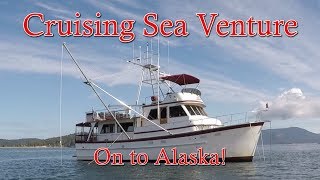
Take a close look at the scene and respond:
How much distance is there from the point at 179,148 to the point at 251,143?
5.76m

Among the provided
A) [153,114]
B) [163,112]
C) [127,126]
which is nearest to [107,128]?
[127,126]

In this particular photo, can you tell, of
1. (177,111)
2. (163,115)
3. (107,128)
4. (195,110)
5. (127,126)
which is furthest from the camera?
(107,128)

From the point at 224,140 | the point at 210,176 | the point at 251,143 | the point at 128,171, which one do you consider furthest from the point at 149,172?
the point at 251,143

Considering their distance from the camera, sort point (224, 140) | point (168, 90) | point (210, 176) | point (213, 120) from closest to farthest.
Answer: point (210, 176) < point (224, 140) < point (213, 120) < point (168, 90)

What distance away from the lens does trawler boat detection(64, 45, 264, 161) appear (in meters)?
31.5

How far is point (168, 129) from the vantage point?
1341 inches

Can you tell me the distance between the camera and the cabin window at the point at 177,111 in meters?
34.1

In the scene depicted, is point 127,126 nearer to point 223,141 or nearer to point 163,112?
point 163,112

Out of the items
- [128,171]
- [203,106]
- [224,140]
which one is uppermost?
[203,106]

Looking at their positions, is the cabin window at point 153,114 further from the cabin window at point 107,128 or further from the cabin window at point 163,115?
the cabin window at point 107,128

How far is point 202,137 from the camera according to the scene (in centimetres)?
3167

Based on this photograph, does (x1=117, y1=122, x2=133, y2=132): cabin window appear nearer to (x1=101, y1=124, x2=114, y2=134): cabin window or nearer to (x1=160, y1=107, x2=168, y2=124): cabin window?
(x1=101, y1=124, x2=114, y2=134): cabin window

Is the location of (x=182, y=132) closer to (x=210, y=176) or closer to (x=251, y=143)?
(x=251, y=143)

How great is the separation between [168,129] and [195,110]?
9.79 ft
